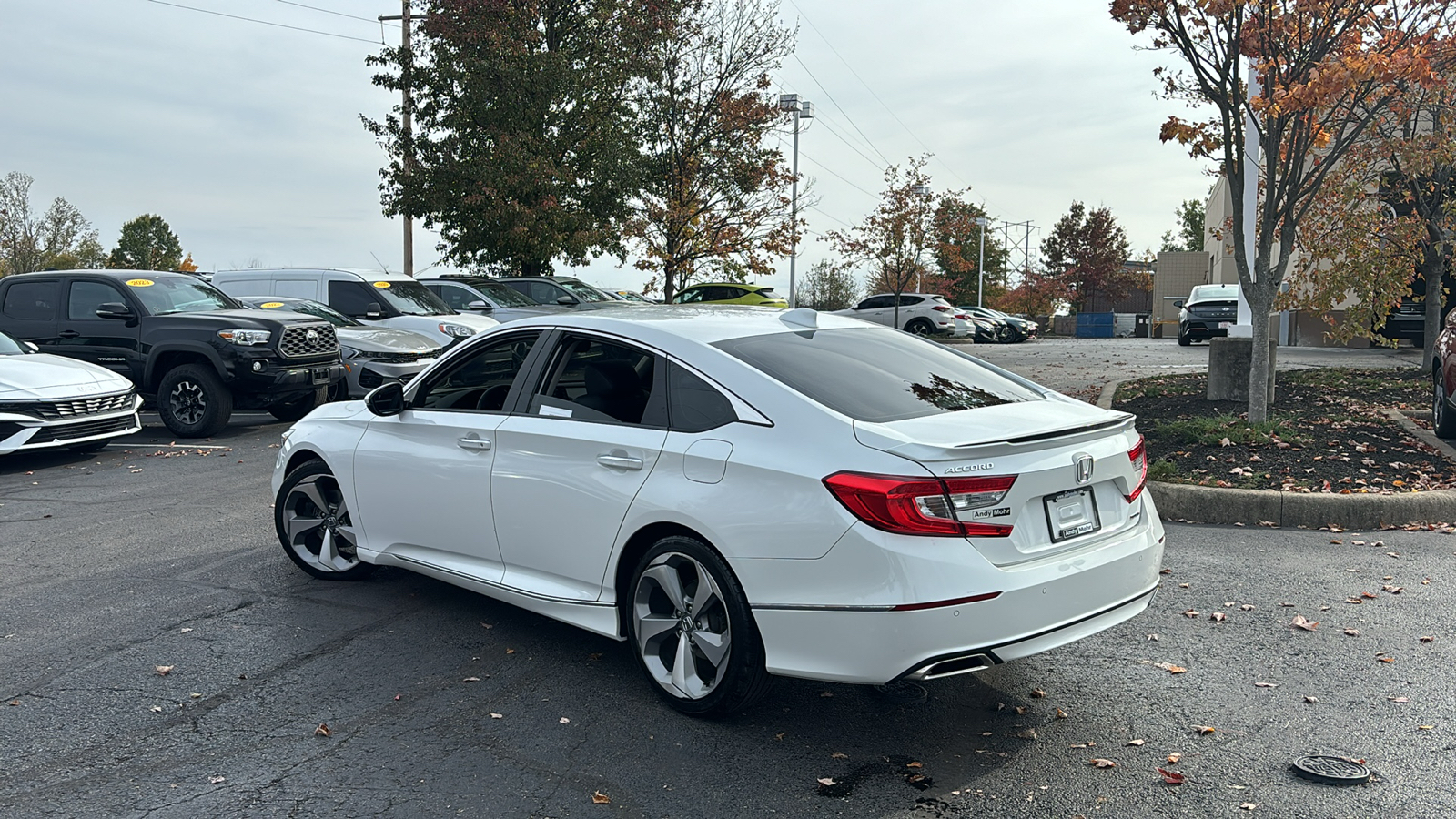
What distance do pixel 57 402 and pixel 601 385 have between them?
8357mm

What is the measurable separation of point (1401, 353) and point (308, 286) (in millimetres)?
20663

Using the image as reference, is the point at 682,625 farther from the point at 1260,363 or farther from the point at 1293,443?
the point at 1260,363

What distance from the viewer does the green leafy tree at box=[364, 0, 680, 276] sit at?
2464 centimetres

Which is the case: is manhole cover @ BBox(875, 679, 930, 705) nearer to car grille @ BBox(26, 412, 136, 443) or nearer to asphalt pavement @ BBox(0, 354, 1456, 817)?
asphalt pavement @ BBox(0, 354, 1456, 817)

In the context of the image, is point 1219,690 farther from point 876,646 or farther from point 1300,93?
point 1300,93

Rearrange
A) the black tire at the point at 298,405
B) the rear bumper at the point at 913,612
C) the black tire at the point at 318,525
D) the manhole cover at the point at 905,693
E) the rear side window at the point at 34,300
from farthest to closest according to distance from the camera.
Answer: the black tire at the point at 298,405, the rear side window at the point at 34,300, the black tire at the point at 318,525, the manhole cover at the point at 905,693, the rear bumper at the point at 913,612

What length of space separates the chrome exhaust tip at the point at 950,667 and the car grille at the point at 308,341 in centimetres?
1061

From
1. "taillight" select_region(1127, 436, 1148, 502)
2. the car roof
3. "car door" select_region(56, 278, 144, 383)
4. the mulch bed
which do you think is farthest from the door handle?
"car door" select_region(56, 278, 144, 383)

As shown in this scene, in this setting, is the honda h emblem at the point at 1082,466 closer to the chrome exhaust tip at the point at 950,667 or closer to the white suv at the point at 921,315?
the chrome exhaust tip at the point at 950,667

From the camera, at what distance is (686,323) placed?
469 cm

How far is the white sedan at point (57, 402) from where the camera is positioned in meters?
10.3

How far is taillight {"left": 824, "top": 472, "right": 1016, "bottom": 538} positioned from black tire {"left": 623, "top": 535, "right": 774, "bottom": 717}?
59 cm

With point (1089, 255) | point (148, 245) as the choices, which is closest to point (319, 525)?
point (1089, 255)

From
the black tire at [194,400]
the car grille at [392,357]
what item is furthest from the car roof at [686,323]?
the car grille at [392,357]
